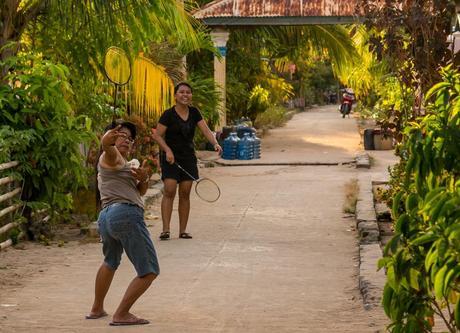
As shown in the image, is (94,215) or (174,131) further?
(94,215)

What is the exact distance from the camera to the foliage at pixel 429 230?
4.29m

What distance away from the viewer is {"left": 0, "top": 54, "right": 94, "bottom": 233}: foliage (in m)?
12.2

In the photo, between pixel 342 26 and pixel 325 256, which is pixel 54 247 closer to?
pixel 325 256

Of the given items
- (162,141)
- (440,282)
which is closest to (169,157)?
(162,141)

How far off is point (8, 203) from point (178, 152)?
2011 mm

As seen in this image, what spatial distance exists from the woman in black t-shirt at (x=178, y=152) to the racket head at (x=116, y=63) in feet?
2.29

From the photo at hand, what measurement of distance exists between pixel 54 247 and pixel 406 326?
7.89 meters

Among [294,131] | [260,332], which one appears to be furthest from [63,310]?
[294,131]

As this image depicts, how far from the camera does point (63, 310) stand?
877 centimetres

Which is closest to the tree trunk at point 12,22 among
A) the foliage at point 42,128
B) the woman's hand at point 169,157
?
the foliage at point 42,128

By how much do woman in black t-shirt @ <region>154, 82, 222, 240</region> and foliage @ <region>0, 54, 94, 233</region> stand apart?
894mm

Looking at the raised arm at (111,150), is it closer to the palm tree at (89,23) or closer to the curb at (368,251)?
the curb at (368,251)

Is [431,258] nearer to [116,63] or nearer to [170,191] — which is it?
[170,191]

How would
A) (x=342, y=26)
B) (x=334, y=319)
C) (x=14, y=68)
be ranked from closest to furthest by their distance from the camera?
(x=334, y=319) < (x=14, y=68) < (x=342, y=26)
